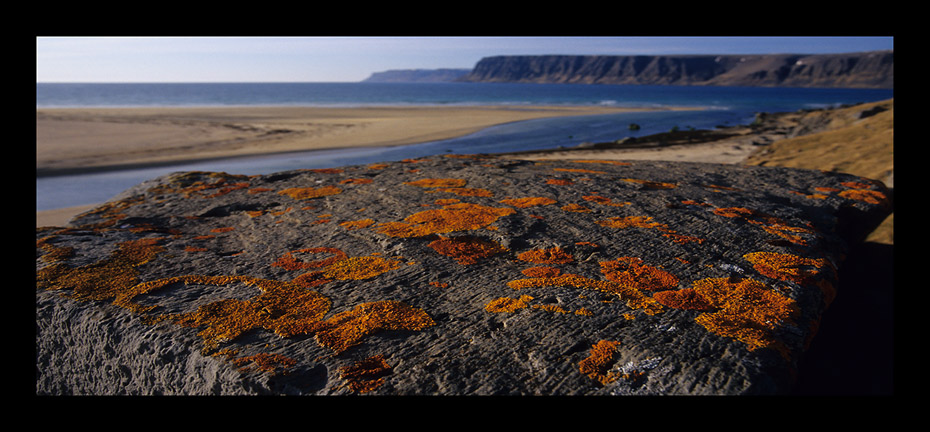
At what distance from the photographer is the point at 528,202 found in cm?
444

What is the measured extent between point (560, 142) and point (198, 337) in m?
23.0

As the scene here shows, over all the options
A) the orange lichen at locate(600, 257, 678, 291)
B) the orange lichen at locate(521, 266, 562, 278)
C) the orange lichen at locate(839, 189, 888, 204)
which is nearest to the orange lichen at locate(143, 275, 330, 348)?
the orange lichen at locate(521, 266, 562, 278)

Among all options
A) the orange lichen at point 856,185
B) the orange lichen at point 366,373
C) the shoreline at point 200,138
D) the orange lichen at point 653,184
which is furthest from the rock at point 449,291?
the shoreline at point 200,138

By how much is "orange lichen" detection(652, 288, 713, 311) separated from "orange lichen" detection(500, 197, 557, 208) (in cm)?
173

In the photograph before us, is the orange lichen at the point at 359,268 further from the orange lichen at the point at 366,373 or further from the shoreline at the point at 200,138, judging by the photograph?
the shoreline at the point at 200,138

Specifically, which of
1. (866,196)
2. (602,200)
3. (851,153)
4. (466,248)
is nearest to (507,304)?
(466,248)

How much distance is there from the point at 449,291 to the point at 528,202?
1.70 m

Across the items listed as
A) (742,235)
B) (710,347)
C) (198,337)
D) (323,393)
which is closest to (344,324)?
(323,393)

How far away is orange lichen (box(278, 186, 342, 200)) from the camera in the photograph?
16.3 ft

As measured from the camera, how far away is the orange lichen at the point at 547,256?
3.31 meters

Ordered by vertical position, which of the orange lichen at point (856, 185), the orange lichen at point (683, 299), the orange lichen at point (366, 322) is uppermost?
the orange lichen at point (856, 185)

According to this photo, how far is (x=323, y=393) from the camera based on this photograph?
2.10 metres

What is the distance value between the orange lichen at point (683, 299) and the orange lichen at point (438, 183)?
256 centimetres

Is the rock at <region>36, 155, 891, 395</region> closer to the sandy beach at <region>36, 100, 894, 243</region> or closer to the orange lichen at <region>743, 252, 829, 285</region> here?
the orange lichen at <region>743, 252, 829, 285</region>
